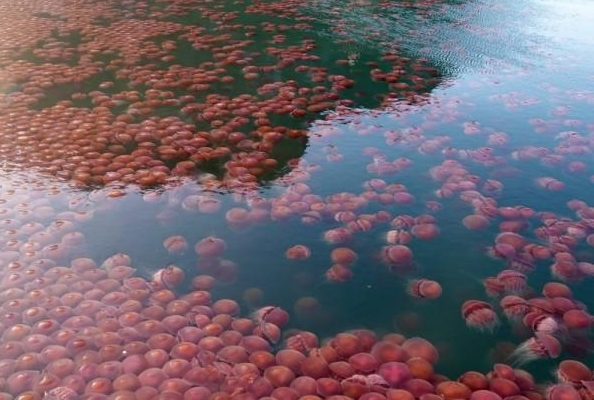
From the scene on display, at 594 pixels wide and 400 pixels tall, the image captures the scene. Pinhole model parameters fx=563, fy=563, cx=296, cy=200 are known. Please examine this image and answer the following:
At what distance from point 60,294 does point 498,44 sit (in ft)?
19.8

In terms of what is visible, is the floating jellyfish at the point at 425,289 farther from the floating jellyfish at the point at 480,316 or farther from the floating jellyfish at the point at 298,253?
the floating jellyfish at the point at 298,253

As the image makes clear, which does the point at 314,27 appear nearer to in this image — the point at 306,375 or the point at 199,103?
the point at 199,103

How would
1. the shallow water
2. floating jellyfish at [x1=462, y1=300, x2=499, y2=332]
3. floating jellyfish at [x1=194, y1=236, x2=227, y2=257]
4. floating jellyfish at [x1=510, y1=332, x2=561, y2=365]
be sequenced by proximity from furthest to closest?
floating jellyfish at [x1=194, y1=236, x2=227, y2=257] → the shallow water → floating jellyfish at [x1=462, y1=300, x2=499, y2=332] → floating jellyfish at [x1=510, y1=332, x2=561, y2=365]

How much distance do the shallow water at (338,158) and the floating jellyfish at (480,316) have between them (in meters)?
0.04

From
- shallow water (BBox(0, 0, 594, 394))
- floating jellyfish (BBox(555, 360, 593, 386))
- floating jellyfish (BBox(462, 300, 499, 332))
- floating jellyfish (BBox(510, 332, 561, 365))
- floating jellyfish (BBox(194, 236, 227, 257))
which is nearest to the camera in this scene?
floating jellyfish (BBox(555, 360, 593, 386))

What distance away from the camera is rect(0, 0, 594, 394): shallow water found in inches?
117

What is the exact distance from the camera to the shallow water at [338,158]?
9.75 feet

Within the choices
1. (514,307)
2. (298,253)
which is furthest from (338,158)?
(514,307)

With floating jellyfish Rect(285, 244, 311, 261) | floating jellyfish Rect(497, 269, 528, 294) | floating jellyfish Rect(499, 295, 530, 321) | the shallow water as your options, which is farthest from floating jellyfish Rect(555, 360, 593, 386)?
floating jellyfish Rect(285, 244, 311, 261)

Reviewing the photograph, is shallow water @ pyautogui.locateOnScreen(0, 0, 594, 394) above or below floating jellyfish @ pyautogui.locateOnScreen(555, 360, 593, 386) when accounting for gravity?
below

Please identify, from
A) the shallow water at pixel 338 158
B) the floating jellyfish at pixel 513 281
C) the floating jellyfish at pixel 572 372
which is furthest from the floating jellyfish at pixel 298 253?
the floating jellyfish at pixel 572 372

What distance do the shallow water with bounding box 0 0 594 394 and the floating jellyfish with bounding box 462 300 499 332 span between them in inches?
1.4

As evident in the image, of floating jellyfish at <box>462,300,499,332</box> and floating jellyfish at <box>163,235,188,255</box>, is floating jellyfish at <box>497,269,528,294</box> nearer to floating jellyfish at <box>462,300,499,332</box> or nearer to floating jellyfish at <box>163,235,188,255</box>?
floating jellyfish at <box>462,300,499,332</box>

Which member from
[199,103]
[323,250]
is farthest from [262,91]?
[323,250]
